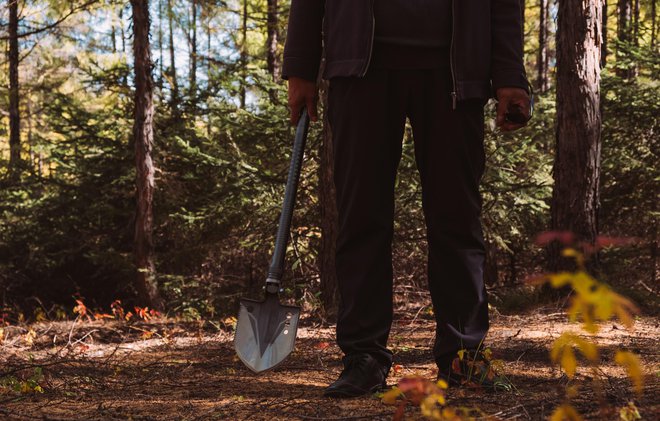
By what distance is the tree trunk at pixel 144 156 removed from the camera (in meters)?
8.57

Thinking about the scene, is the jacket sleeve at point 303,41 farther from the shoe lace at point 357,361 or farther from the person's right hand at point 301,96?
the shoe lace at point 357,361

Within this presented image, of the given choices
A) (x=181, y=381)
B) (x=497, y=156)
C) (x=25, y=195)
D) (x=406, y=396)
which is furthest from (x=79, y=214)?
(x=406, y=396)

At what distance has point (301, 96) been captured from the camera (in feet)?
9.12

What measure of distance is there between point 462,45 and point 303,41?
69 cm

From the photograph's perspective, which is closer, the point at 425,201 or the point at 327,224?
the point at 425,201

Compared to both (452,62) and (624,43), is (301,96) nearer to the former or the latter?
(452,62)

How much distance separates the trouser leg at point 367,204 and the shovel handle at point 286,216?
244mm

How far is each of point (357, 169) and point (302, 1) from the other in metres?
0.81

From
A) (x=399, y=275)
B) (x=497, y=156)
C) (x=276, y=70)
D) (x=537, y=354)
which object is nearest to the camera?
(x=537, y=354)

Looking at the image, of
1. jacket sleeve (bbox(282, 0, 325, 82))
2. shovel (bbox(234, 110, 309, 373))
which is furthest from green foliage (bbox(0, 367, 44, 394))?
jacket sleeve (bbox(282, 0, 325, 82))

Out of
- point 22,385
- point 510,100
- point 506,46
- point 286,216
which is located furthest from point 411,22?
point 22,385

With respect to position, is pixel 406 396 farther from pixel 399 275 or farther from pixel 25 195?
pixel 25 195

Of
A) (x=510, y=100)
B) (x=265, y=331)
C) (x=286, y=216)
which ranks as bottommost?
(x=265, y=331)

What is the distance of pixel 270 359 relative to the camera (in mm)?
2564
